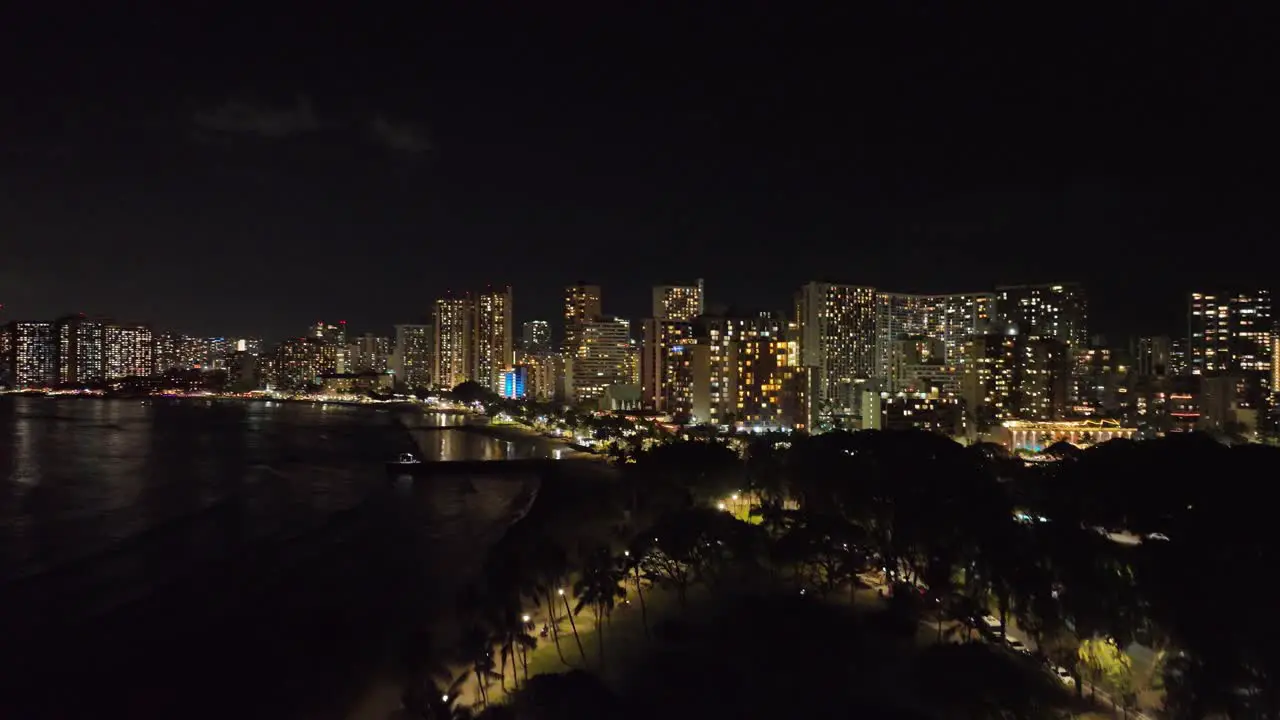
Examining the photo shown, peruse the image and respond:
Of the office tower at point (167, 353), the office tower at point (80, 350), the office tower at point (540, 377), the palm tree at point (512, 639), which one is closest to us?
the palm tree at point (512, 639)

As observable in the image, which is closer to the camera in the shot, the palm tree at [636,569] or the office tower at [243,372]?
the palm tree at [636,569]

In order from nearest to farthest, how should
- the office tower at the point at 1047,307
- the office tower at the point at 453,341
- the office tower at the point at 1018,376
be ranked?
the office tower at the point at 1018,376, the office tower at the point at 1047,307, the office tower at the point at 453,341

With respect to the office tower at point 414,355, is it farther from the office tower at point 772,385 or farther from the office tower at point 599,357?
the office tower at point 772,385

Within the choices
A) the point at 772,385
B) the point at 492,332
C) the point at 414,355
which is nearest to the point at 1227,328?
the point at 772,385

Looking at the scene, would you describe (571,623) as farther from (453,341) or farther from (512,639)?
(453,341)

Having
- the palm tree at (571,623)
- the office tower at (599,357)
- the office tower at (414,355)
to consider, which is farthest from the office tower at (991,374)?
the office tower at (414,355)

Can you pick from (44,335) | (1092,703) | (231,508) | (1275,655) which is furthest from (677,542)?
(44,335)

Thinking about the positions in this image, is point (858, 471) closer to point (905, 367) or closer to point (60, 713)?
point (60, 713)
